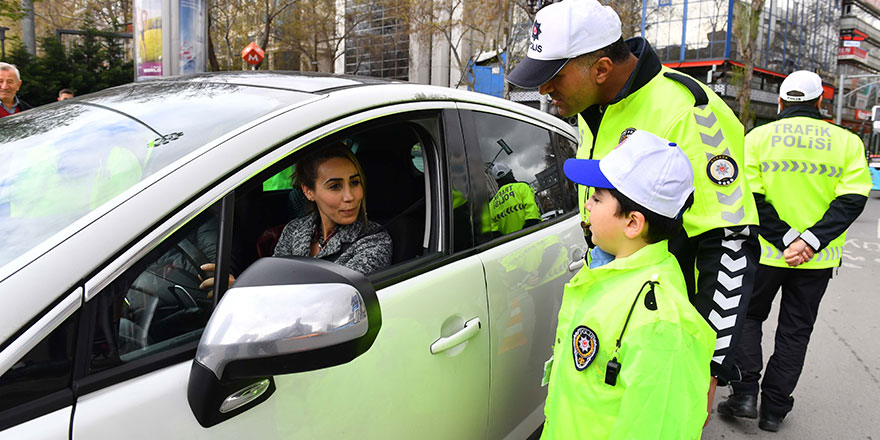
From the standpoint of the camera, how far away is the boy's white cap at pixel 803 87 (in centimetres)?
322

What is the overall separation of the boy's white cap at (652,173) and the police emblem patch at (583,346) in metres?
0.39

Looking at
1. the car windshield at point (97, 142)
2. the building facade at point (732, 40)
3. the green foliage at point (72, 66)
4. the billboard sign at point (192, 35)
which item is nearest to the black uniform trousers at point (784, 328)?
the car windshield at point (97, 142)

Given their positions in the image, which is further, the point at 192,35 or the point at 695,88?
the point at 192,35

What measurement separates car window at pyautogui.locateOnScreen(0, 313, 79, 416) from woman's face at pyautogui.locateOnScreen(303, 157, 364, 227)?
111 centimetres

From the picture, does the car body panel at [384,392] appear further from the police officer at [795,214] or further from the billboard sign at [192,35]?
the billboard sign at [192,35]

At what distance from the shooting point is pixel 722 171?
1759mm

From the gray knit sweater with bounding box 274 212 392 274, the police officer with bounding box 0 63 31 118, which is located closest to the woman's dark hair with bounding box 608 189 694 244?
the gray knit sweater with bounding box 274 212 392 274

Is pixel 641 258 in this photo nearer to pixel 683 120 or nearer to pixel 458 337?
pixel 683 120

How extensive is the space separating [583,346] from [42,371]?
125cm

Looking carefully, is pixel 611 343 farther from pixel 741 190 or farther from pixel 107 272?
pixel 107 272

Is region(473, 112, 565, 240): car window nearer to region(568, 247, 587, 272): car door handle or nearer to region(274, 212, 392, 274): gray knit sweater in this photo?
region(568, 247, 587, 272): car door handle

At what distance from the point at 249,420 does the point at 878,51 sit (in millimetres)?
85448

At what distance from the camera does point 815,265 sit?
10.4 feet

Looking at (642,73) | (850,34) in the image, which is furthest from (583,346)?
(850,34)
